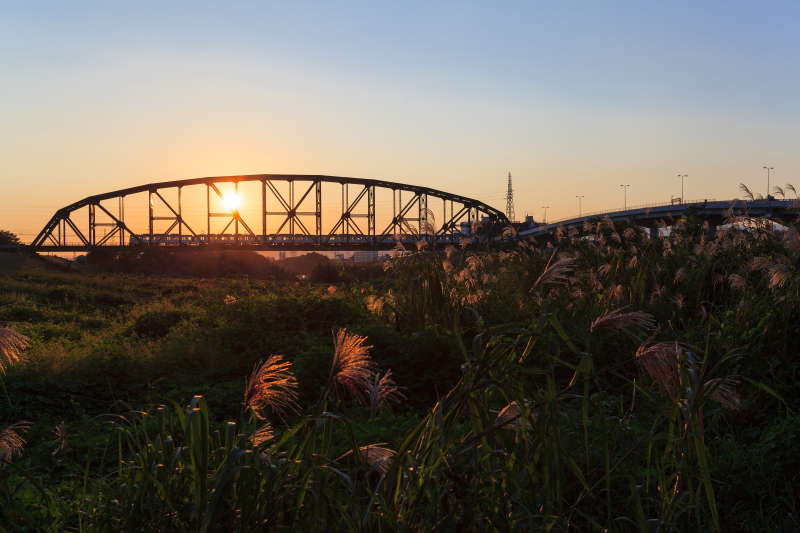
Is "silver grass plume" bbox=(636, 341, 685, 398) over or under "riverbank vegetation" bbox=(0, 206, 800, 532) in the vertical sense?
over

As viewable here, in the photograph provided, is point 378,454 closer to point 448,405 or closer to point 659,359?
point 448,405

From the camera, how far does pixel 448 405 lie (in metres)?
2.72

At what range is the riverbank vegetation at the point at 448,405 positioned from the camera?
2645mm

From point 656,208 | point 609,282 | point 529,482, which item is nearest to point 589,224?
point 609,282

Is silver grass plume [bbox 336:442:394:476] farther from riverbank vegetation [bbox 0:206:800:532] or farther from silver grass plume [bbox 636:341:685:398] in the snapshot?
silver grass plume [bbox 636:341:685:398]

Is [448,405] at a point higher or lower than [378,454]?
higher

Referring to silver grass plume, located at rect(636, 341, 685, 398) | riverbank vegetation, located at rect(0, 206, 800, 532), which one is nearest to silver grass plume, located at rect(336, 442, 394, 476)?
riverbank vegetation, located at rect(0, 206, 800, 532)

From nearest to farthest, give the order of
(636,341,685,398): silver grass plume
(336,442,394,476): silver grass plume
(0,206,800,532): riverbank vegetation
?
1. (636,341,685,398): silver grass plume
2. (0,206,800,532): riverbank vegetation
3. (336,442,394,476): silver grass plume

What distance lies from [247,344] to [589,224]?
6.76 metres

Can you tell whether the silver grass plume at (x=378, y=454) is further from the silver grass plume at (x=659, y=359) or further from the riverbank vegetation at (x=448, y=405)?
the silver grass plume at (x=659, y=359)

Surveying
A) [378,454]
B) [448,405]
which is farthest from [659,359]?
[378,454]

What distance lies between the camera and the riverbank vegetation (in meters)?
2.64

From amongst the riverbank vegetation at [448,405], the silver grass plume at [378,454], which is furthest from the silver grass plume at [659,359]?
the silver grass plume at [378,454]

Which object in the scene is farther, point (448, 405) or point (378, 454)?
point (378, 454)
